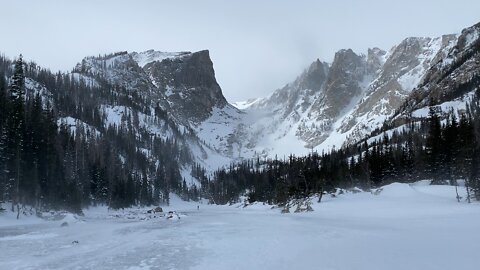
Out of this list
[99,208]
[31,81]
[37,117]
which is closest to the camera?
[37,117]

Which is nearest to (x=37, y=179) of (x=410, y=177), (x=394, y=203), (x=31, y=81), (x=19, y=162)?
(x=19, y=162)

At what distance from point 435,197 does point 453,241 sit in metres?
35.3

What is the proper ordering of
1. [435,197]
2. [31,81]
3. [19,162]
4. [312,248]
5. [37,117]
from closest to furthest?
[312,248], [435,197], [19,162], [37,117], [31,81]

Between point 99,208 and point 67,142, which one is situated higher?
point 67,142

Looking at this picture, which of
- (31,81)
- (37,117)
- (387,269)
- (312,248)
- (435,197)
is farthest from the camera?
(31,81)

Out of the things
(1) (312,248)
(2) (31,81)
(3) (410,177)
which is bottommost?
(1) (312,248)

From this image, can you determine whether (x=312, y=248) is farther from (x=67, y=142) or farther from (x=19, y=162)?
(x=67, y=142)

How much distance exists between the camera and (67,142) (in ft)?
333

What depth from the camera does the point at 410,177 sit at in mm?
99062

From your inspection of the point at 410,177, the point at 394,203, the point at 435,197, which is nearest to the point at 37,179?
the point at 394,203

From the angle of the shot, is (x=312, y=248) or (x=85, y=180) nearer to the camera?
(x=312, y=248)

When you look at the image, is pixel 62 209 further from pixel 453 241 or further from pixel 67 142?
pixel 453 241

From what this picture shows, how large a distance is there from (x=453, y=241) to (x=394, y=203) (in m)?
33.6

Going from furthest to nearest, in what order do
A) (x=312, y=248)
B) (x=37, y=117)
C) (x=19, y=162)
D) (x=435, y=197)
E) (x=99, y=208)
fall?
1. (x=99, y=208)
2. (x=37, y=117)
3. (x=19, y=162)
4. (x=435, y=197)
5. (x=312, y=248)
